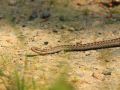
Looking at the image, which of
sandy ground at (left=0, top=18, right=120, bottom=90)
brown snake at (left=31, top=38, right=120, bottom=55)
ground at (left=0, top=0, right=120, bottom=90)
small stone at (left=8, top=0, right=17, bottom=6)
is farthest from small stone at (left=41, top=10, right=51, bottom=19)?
brown snake at (left=31, top=38, right=120, bottom=55)

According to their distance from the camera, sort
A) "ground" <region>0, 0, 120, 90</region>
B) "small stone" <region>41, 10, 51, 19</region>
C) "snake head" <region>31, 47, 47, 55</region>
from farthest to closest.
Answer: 1. "small stone" <region>41, 10, 51, 19</region>
2. "snake head" <region>31, 47, 47, 55</region>
3. "ground" <region>0, 0, 120, 90</region>

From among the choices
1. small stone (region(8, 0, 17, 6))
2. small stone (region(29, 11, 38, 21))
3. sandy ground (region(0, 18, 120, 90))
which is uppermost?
small stone (region(8, 0, 17, 6))

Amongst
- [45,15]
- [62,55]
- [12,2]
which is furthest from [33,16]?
[62,55]

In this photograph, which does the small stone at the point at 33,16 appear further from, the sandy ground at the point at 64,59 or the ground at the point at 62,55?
the sandy ground at the point at 64,59

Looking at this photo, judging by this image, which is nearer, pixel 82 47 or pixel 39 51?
pixel 39 51

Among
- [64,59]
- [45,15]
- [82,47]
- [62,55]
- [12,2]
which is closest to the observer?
[64,59]

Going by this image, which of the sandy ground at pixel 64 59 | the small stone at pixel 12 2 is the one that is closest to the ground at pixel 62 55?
the sandy ground at pixel 64 59

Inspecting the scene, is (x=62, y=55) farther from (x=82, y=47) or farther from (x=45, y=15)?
(x=45, y=15)

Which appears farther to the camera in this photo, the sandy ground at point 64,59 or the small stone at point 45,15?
the small stone at point 45,15

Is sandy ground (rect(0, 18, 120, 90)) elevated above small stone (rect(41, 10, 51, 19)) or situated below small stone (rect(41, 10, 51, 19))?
below

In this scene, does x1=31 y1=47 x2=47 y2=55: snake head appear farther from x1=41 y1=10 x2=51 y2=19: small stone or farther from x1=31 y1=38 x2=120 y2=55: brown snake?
x1=41 y1=10 x2=51 y2=19: small stone

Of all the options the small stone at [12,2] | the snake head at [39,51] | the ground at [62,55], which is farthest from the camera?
the small stone at [12,2]
